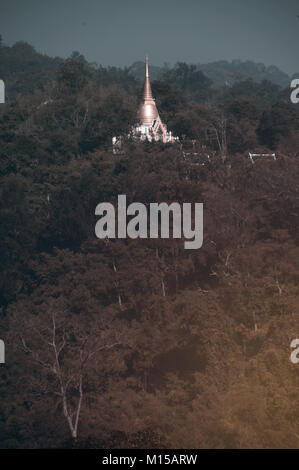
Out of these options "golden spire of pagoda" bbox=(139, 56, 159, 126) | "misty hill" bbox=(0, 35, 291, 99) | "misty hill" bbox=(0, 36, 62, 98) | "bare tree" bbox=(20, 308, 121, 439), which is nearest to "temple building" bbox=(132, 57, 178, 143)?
"golden spire of pagoda" bbox=(139, 56, 159, 126)

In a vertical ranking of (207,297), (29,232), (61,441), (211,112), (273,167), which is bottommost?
(61,441)

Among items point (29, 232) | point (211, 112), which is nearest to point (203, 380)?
point (29, 232)

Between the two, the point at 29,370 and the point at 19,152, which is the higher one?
the point at 19,152

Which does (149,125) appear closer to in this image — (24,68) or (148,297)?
(148,297)

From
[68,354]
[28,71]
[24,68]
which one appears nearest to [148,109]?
[68,354]

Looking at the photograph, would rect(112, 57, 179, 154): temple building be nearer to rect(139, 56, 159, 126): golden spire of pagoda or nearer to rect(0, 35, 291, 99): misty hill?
rect(139, 56, 159, 126): golden spire of pagoda

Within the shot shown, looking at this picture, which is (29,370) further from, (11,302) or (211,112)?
(211,112)

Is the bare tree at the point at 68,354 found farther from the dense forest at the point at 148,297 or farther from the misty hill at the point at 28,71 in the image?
the misty hill at the point at 28,71
